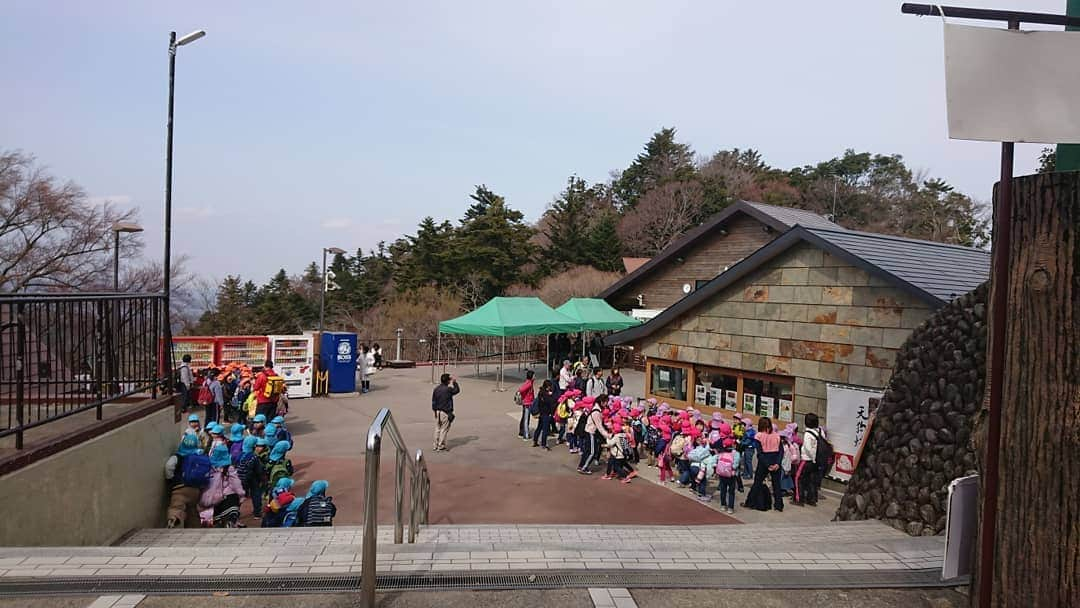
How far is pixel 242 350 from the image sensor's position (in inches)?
698

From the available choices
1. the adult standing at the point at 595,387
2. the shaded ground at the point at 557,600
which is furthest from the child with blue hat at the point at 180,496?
the adult standing at the point at 595,387

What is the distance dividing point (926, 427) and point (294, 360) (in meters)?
15.9

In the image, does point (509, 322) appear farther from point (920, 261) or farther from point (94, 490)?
point (94, 490)

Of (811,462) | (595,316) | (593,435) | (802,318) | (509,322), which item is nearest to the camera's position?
(811,462)

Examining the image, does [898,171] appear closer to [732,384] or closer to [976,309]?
[732,384]

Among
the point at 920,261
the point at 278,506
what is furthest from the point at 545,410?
the point at 920,261

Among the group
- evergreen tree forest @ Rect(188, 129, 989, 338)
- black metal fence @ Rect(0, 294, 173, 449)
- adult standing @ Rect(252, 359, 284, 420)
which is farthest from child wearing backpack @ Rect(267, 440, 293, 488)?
evergreen tree forest @ Rect(188, 129, 989, 338)

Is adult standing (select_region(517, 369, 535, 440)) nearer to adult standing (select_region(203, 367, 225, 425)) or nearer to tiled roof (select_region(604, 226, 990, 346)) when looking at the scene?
tiled roof (select_region(604, 226, 990, 346))

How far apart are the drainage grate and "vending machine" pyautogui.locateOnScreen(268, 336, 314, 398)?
14474 millimetres

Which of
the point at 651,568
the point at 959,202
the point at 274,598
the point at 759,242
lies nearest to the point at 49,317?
the point at 274,598

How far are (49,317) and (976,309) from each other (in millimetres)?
8971

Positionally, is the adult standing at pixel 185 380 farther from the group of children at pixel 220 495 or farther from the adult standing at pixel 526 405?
the adult standing at pixel 526 405

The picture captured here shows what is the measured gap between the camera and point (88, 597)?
3350 millimetres

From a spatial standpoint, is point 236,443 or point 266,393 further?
point 266,393
